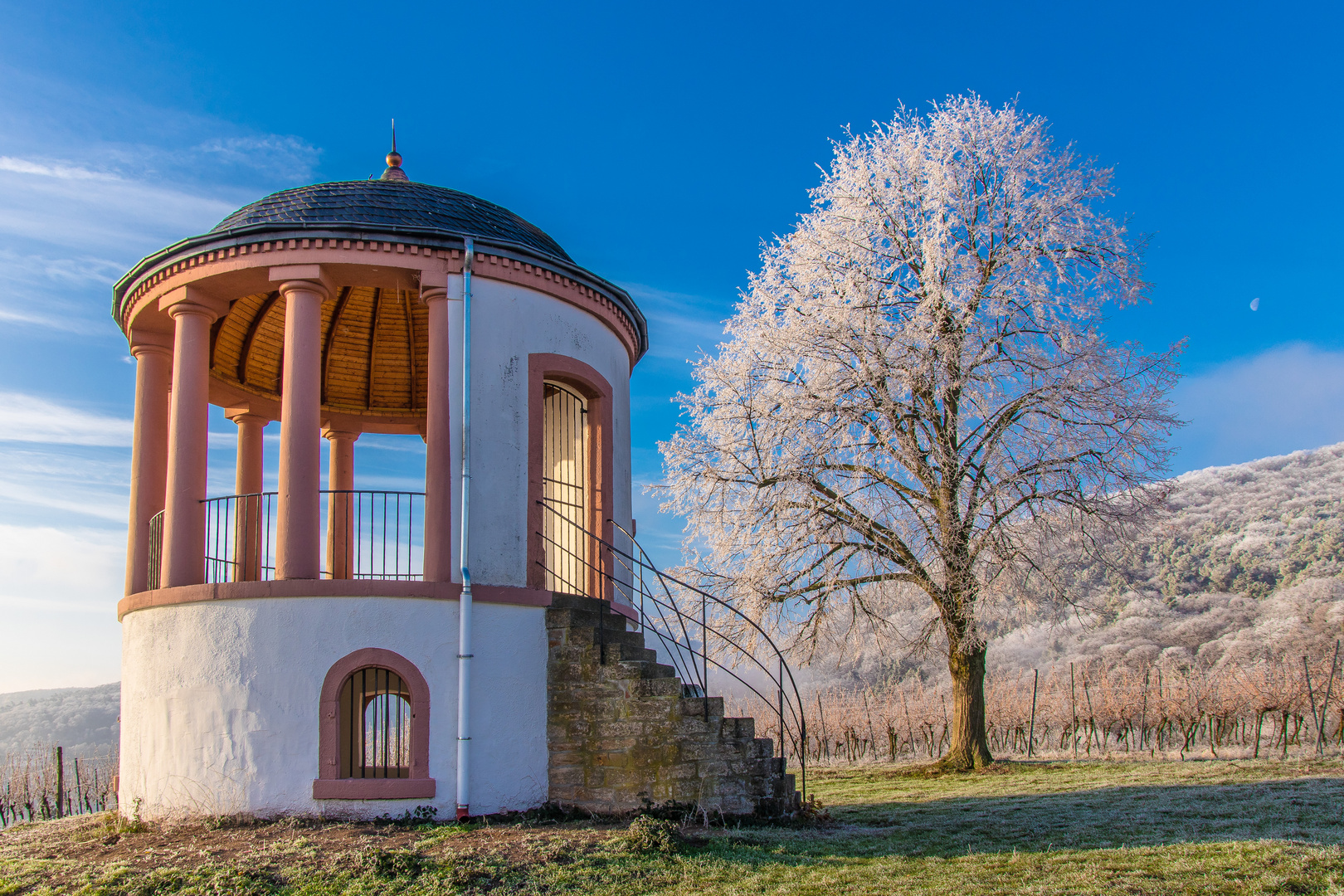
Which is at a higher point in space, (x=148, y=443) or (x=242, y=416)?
(x=242, y=416)

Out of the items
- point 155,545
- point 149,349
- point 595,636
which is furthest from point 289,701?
point 149,349

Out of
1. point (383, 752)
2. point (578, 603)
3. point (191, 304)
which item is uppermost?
point (191, 304)

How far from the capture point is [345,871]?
7168mm

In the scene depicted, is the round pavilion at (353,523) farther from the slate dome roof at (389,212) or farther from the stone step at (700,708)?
the stone step at (700,708)

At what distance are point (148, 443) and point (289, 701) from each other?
161 inches

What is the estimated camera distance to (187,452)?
33.3 ft

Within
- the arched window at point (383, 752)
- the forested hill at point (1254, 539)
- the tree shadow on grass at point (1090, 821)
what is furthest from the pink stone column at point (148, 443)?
the forested hill at point (1254, 539)

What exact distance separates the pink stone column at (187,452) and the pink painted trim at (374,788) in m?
2.45

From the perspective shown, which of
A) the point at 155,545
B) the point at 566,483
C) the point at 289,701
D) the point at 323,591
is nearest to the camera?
the point at 289,701

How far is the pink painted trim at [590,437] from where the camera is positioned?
1042 centimetres

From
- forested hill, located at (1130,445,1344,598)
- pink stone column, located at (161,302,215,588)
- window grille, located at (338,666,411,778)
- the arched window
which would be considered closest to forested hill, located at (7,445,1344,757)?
forested hill, located at (1130,445,1344,598)

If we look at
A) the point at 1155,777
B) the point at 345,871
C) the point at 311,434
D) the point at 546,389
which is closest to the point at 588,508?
the point at 546,389

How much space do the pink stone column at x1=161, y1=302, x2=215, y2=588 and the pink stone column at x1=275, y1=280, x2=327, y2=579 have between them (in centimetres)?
107

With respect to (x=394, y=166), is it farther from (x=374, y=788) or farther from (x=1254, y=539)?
(x=1254, y=539)
